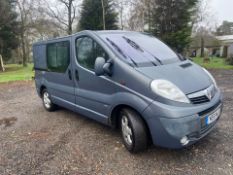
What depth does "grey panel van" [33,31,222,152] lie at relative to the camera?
9.17 ft

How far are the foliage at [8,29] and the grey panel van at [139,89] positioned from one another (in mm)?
24842

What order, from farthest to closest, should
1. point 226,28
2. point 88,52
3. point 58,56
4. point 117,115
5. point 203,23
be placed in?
point 226,28
point 203,23
point 58,56
point 88,52
point 117,115

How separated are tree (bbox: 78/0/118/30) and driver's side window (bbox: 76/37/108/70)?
2017 centimetres

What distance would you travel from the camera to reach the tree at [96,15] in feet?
77.9

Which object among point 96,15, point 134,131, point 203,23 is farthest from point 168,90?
point 203,23

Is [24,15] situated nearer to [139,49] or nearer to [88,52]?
[88,52]

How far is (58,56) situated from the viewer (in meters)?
4.91

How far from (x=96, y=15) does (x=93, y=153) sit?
2229 cm

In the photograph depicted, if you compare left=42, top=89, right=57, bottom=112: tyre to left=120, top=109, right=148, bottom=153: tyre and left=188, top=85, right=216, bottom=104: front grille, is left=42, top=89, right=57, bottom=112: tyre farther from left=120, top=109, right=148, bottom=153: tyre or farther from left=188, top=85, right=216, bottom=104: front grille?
left=188, top=85, right=216, bottom=104: front grille

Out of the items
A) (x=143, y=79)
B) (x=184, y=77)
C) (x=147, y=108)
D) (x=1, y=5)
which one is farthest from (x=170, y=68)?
(x=1, y=5)

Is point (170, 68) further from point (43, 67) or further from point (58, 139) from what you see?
point (43, 67)

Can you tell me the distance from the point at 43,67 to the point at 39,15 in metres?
25.4

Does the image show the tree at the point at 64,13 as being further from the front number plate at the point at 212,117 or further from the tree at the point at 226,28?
the tree at the point at 226,28

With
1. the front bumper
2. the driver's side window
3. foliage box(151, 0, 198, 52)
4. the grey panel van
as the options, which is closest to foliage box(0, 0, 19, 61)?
foliage box(151, 0, 198, 52)
